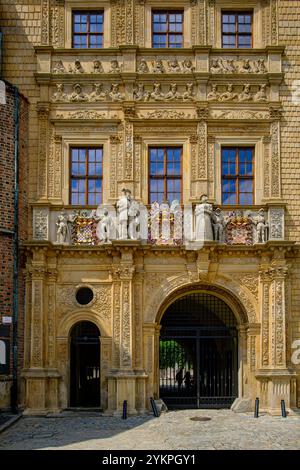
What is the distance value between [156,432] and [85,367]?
469cm

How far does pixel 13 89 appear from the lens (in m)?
19.2

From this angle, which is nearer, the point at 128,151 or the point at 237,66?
the point at 128,151

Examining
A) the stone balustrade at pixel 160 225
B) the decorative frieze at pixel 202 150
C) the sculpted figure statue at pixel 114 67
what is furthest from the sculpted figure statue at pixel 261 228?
the sculpted figure statue at pixel 114 67

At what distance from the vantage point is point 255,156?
19656mm

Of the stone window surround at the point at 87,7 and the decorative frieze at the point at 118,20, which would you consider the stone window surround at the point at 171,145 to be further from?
the stone window surround at the point at 87,7

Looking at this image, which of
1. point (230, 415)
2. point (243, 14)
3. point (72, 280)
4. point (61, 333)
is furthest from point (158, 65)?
point (230, 415)

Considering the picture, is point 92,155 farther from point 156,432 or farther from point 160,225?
point 156,432

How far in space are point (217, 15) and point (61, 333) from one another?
997cm

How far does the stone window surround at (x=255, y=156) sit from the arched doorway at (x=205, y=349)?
3.12 m

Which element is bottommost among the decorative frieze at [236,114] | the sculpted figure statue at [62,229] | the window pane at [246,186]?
the sculpted figure statue at [62,229]

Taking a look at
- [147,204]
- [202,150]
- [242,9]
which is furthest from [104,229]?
[242,9]

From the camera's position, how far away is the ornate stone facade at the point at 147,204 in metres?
18.8

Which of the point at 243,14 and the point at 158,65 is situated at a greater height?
the point at 243,14

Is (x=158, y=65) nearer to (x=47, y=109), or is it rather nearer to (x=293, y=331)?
(x=47, y=109)
